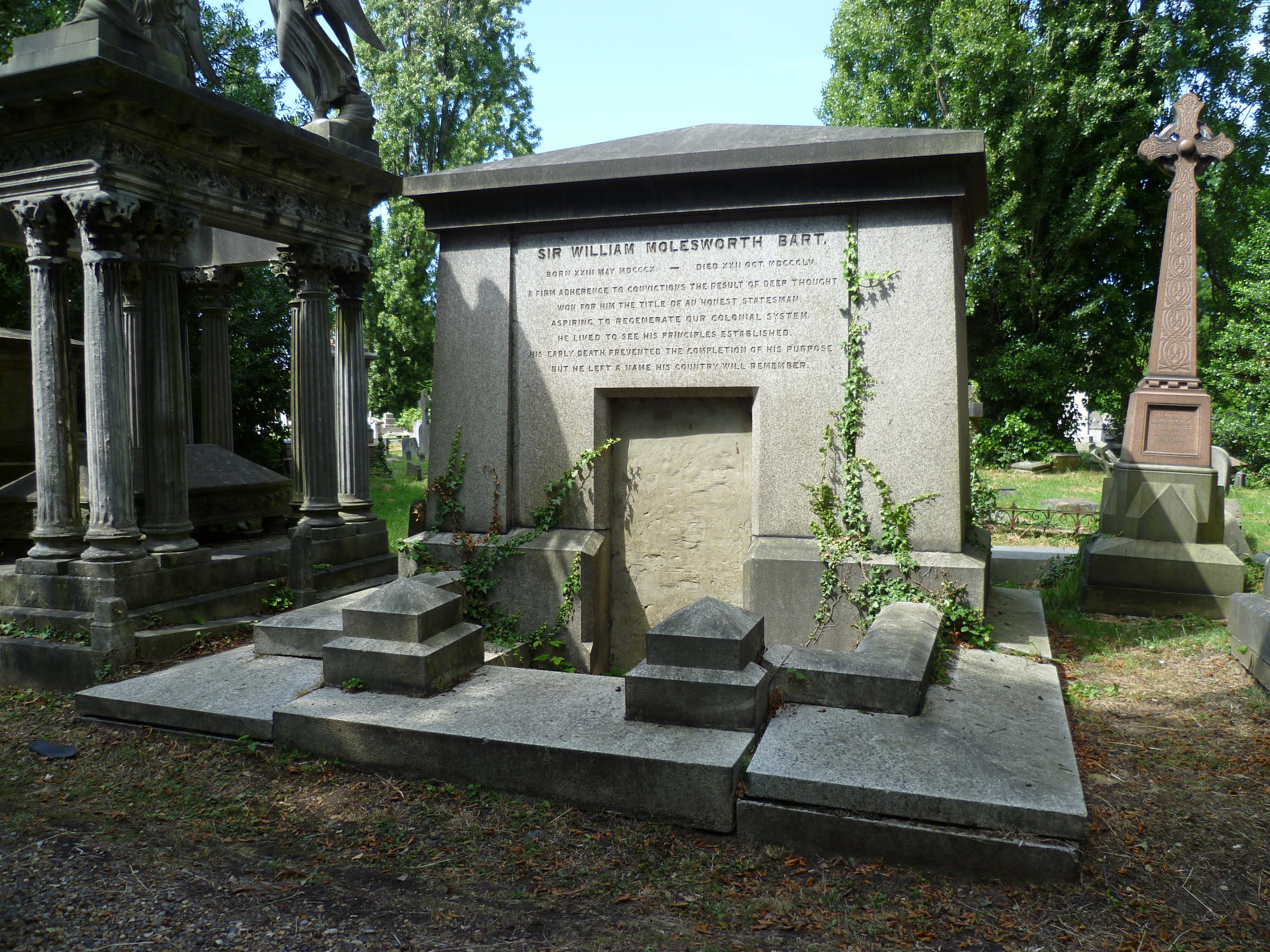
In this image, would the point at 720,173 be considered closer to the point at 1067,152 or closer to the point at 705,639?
the point at 705,639

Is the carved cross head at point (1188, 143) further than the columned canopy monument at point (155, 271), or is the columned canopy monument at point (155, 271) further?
the carved cross head at point (1188, 143)

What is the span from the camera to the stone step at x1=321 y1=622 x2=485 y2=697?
4.35 meters

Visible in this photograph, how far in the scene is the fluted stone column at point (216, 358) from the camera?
11156mm

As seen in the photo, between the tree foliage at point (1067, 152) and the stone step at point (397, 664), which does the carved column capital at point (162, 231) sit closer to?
the stone step at point (397, 664)

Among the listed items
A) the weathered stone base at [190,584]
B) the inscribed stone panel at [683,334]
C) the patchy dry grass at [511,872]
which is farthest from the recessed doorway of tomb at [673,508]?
the weathered stone base at [190,584]

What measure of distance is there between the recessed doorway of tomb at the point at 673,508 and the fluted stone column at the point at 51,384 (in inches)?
161

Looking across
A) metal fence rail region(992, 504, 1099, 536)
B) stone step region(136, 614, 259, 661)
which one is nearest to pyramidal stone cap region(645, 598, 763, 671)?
stone step region(136, 614, 259, 661)

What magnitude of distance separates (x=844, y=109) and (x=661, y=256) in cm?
2211

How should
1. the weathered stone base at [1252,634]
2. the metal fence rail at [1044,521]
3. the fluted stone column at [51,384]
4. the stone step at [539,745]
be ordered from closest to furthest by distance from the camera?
the stone step at [539,745] → the weathered stone base at [1252,634] → the fluted stone column at [51,384] → the metal fence rail at [1044,521]

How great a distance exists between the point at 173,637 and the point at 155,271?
311 cm

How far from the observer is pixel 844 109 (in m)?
25.0

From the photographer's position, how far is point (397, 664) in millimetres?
4383

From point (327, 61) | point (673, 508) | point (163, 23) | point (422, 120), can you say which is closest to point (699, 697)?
point (673, 508)

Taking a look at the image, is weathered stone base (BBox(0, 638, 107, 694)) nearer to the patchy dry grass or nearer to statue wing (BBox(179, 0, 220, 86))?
the patchy dry grass
